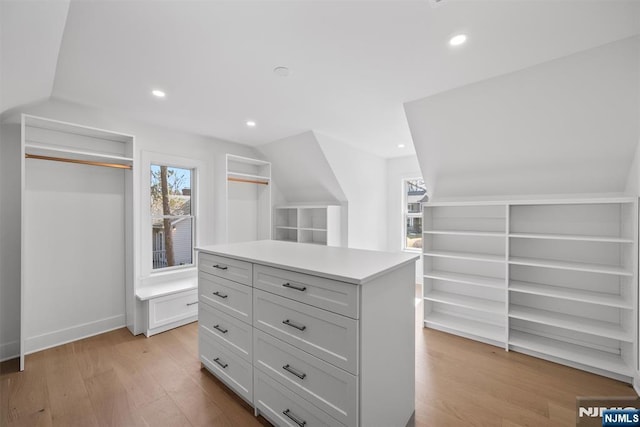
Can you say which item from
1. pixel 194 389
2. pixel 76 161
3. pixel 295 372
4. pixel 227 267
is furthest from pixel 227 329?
pixel 76 161

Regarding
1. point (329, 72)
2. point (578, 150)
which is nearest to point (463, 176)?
point (578, 150)

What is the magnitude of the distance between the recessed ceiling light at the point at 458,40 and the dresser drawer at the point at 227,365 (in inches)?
100.0

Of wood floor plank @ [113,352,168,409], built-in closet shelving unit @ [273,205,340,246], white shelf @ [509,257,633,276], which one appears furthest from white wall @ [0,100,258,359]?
white shelf @ [509,257,633,276]

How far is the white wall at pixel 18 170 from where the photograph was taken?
244 cm

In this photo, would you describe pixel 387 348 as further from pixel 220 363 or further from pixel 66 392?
pixel 66 392

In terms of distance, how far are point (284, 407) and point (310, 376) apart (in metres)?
0.34

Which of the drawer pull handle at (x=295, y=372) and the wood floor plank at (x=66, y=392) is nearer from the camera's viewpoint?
the drawer pull handle at (x=295, y=372)

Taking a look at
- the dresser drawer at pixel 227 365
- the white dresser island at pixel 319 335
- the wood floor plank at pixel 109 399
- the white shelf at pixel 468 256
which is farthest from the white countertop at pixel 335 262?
the white shelf at pixel 468 256

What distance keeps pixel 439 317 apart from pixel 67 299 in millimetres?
4225

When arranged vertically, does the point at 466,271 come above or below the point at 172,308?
above

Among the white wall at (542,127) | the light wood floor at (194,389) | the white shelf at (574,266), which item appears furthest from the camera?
the white shelf at (574,266)

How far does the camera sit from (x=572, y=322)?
2.51 m

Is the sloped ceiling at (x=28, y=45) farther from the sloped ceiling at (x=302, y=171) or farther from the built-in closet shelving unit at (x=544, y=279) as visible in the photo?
the built-in closet shelving unit at (x=544, y=279)

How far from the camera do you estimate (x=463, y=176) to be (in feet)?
10.5
